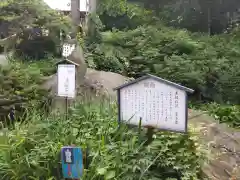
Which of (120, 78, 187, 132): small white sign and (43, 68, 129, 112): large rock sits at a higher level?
(43, 68, 129, 112): large rock

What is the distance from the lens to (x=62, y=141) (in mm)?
4172

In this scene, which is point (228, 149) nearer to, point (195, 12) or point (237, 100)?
point (237, 100)

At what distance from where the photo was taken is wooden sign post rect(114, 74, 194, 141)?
13.1ft

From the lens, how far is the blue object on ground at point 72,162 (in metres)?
3.68

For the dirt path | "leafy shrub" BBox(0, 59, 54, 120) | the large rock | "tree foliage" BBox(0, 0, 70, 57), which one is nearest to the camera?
the dirt path

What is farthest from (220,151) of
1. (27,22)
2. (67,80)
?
(27,22)

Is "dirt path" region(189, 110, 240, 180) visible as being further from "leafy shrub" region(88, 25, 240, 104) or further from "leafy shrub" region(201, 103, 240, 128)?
"leafy shrub" region(88, 25, 240, 104)

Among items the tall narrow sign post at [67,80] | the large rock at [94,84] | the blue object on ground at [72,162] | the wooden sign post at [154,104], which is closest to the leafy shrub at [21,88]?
the large rock at [94,84]

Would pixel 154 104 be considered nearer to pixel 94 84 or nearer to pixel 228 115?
pixel 228 115

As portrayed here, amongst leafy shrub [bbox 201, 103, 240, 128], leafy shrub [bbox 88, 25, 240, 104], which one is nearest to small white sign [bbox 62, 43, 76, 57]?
leafy shrub [bbox 88, 25, 240, 104]

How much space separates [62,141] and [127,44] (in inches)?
223

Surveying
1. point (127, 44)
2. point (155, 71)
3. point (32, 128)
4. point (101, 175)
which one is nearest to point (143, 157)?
point (101, 175)

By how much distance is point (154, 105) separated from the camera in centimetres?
412

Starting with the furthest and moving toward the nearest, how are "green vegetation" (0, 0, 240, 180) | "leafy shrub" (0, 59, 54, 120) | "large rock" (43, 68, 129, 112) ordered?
1. "large rock" (43, 68, 129, 112)
2. "leafy shrub" (0, 59, 54, 120)
3. "green vegetation" (0, 0, 240, 180)
